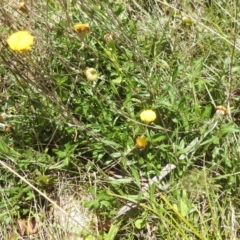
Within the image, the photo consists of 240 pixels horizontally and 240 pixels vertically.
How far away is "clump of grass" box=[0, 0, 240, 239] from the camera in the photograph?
50.8 inches

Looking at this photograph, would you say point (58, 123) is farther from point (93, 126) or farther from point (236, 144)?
point (236, 144)

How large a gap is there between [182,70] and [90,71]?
36 cm

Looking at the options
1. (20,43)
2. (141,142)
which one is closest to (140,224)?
(141,142)

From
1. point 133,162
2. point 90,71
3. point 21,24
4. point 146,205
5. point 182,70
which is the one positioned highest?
point 21,24

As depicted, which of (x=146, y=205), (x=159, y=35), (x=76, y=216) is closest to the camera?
(x=146, y=205)

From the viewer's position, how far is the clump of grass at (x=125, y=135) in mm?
1290

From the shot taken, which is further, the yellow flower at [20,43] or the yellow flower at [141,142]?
the yellow flower at [141,142]

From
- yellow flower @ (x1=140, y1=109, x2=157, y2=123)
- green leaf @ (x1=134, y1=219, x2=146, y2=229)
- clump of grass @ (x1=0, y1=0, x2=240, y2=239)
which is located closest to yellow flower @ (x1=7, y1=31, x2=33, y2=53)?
clump of grass @ (x1=0, y1=0, x2=240, y2=239)

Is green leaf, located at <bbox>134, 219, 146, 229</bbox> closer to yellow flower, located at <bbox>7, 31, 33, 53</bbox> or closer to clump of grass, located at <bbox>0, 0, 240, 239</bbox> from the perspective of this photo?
clump of grass, located at <bbox>0, 0, 240, 239</bbox>

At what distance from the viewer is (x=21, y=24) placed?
124 centimetres

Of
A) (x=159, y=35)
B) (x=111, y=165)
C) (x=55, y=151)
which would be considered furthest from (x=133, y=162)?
(x=159, y=35)

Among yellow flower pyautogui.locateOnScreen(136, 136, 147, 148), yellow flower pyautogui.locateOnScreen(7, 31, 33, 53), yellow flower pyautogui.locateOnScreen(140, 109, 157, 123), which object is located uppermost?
yellow flower pyautogui.locateOnScreen(7, 31, 33, 53)

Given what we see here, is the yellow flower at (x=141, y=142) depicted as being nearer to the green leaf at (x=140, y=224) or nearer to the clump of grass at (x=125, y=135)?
the clump of grass at (x=125, y=135)

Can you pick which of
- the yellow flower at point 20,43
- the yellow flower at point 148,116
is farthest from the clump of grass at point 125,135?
the yellow flower at point 20,43
